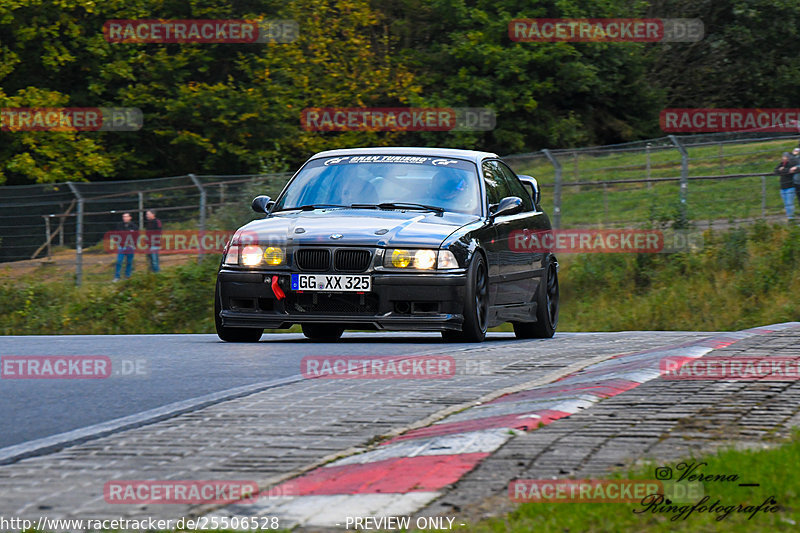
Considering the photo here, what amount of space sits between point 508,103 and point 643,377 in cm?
3456

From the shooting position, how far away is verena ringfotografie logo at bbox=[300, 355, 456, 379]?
Result: 8.73 m

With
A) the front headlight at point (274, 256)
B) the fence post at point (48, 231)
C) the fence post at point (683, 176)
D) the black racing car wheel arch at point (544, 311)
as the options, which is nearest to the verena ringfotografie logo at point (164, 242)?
the fence post at point (48, 231)

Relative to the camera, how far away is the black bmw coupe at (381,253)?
10969mm

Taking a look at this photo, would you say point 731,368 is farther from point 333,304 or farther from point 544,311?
point 544,311

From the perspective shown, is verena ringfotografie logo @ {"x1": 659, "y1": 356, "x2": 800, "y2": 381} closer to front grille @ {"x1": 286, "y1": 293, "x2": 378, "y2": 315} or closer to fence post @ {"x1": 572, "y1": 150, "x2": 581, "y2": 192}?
front grille @ {"x1": 286, "y1": 293, "x2": 378, "y2": 315}

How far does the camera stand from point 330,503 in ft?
14.9

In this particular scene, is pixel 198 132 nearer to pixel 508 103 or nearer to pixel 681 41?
pixel 508 103

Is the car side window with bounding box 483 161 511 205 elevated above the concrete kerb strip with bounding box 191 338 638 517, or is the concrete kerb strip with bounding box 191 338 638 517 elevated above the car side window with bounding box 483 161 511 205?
the car side window with bounding box 483 161 511 205

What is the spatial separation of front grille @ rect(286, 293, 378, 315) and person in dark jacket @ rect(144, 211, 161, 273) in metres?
12.8

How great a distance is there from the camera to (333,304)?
11062 mm

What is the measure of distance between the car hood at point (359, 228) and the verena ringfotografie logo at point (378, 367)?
4.22 ft

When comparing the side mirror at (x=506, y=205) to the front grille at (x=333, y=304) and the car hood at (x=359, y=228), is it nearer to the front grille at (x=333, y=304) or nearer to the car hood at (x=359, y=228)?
the car hood at (x=359, y=228)

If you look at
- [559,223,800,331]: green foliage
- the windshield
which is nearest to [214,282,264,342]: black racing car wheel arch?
the windshield

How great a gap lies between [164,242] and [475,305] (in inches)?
526
